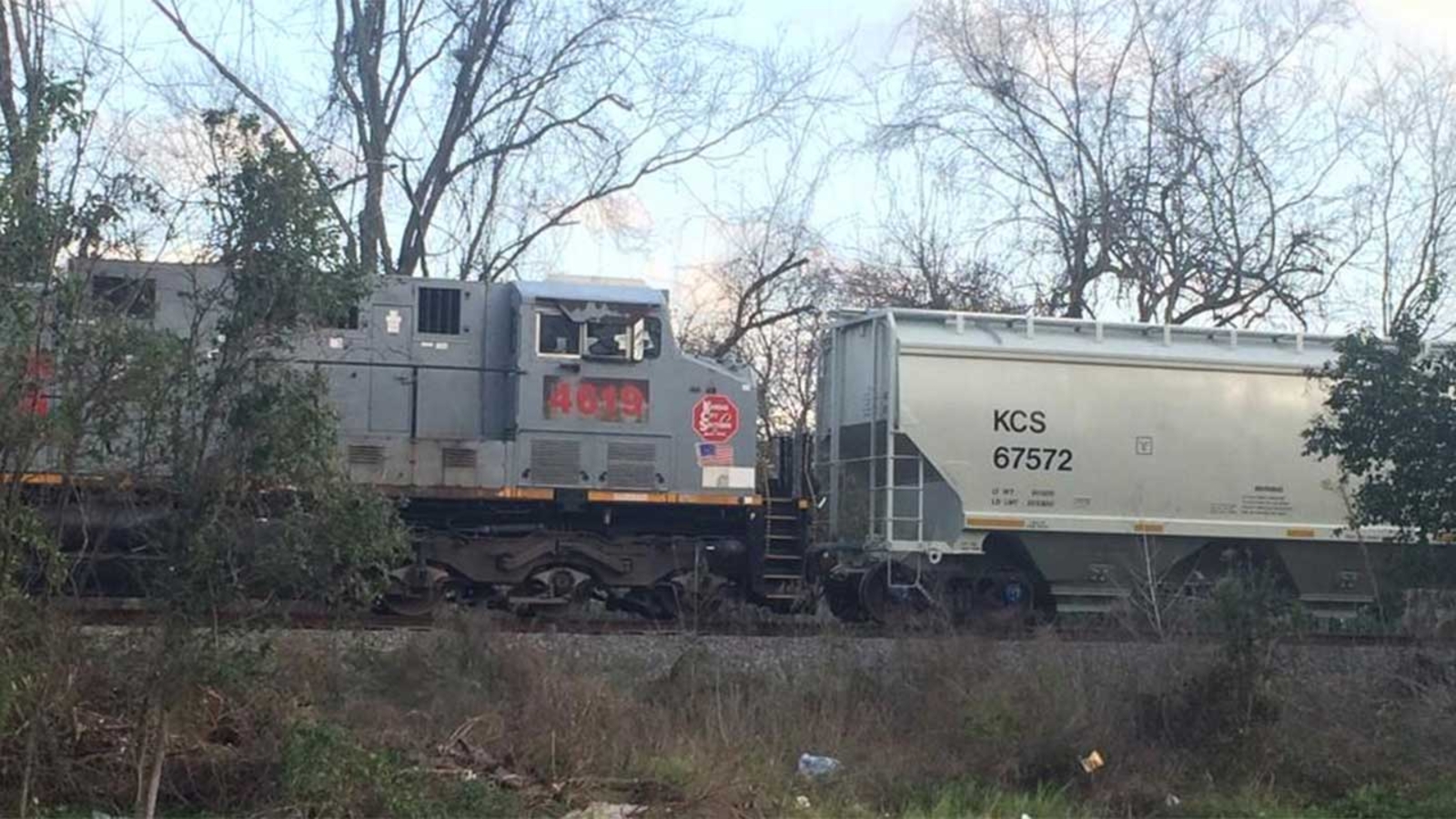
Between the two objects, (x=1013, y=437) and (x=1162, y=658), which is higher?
(x=1013, y=437)

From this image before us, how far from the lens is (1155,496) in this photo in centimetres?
1752

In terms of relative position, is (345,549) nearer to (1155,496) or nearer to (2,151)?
(2,151)

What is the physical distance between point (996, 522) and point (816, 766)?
23.0 feet

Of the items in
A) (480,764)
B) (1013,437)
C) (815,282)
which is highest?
(815,282)

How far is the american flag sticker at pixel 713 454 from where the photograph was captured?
16.8 metres

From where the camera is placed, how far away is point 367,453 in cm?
1591

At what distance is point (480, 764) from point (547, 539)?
6701mm

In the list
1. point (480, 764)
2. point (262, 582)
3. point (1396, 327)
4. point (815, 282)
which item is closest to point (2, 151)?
point (262, 582)

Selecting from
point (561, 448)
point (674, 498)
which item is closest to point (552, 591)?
point (561, 448)

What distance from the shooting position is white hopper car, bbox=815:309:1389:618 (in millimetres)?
17047

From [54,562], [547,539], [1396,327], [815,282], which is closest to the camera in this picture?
[54,562]

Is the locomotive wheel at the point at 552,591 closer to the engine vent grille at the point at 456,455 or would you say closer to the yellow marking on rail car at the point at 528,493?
the yellow marking on rail car at the point at 528,493

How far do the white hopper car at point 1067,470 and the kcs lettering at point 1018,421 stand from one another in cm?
2

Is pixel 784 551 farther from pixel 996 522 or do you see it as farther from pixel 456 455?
pixel 456 455
